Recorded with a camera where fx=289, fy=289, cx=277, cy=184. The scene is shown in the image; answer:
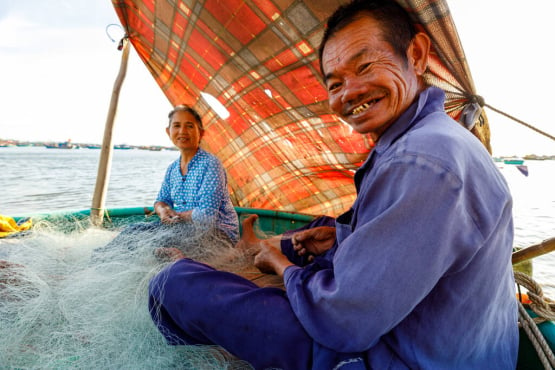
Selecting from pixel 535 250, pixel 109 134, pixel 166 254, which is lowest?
pixel 535 250

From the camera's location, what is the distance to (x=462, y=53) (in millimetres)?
1443

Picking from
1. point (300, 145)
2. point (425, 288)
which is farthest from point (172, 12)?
point (425, 288)

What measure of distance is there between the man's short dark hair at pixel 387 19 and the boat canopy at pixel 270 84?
0.30 feet

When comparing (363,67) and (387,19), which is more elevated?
(387,19)

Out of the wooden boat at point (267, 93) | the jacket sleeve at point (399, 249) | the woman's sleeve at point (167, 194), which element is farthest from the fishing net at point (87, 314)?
the wooden boat at point (267, 93)

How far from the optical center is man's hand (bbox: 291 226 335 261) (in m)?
1.99

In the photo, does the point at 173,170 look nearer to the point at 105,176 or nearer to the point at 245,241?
the point at 245,241

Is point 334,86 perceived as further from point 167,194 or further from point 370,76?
point 167,194

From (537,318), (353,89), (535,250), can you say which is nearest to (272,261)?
(353,89)

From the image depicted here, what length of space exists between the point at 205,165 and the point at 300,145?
1.35m

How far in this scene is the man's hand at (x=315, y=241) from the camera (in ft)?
6.54

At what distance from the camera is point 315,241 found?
2.02m

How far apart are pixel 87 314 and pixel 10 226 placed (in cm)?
218

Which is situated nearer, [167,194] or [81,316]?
[81,316]
